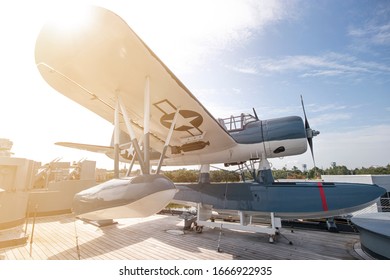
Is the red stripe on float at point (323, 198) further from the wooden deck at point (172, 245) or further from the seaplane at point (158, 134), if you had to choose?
the wooden deck at point (172, 245)

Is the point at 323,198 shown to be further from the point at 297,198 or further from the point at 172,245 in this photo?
the point at 172,245

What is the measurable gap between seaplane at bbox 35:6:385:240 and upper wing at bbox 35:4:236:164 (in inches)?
0.5

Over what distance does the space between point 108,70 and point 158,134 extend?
2562mm

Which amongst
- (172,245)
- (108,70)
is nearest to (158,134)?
(108,70)

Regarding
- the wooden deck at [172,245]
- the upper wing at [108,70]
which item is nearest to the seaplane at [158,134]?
the upper wing at [108,70]

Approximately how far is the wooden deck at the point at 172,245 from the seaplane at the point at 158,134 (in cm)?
59

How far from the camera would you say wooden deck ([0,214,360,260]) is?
3787mm

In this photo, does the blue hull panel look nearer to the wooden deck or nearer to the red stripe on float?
the red stripe on float

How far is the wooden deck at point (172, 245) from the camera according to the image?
379cm

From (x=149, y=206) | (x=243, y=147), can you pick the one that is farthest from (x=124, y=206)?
(x=243, y=147)

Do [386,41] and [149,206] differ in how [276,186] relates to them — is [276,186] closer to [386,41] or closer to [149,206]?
[386,41]

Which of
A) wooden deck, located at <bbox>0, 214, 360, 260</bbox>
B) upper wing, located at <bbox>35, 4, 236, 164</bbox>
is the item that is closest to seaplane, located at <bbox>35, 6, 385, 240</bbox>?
upper wing, located at <bbox>35, 4, 236, 164</bbox>
